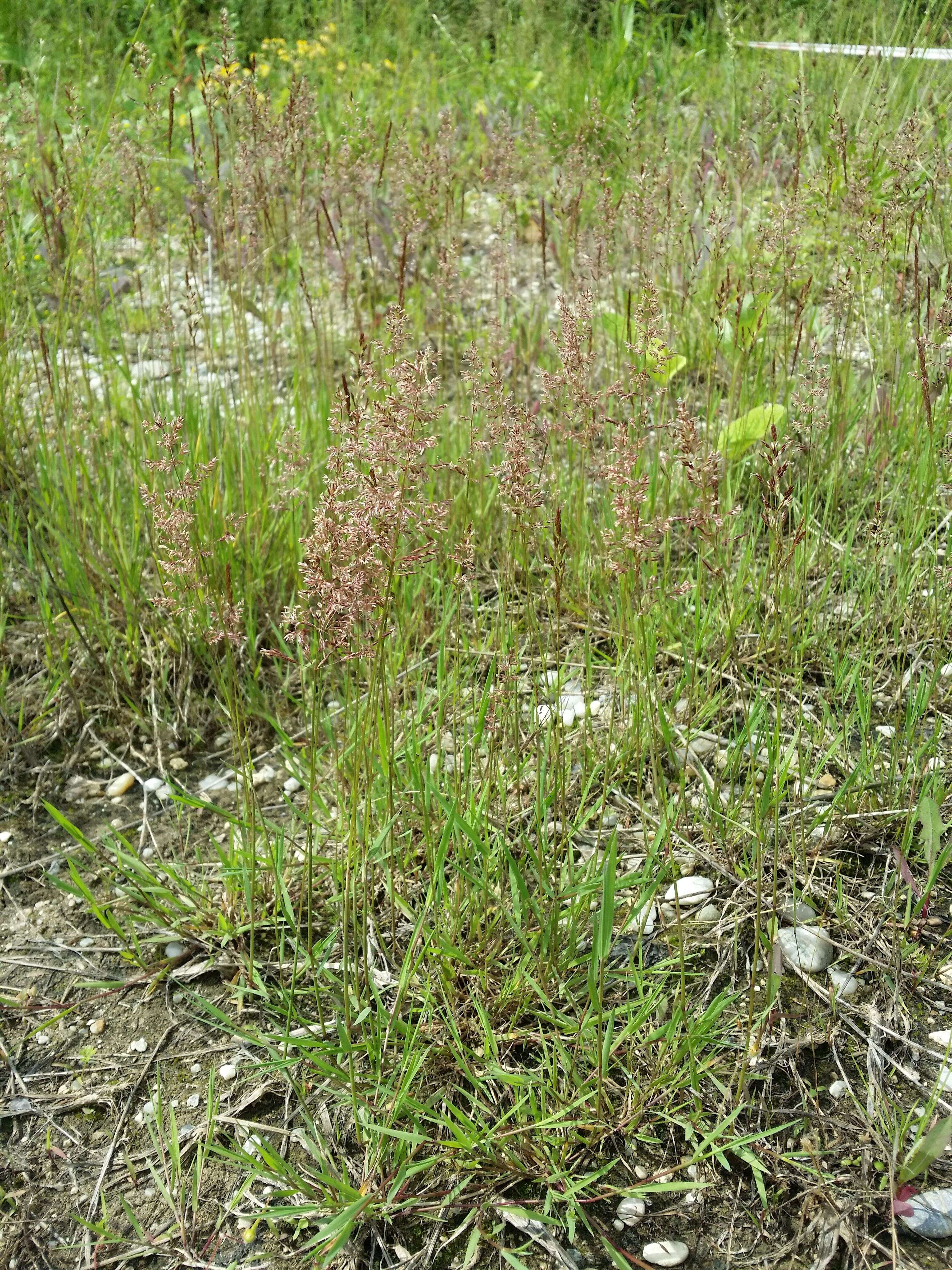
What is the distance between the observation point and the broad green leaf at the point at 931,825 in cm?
166

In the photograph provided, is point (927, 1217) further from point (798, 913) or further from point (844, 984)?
point (798, 913)

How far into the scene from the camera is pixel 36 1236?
149cm

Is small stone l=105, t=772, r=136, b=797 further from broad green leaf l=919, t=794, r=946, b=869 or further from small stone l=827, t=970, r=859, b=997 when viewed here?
broad green leaf l=919, t=794, r=946, b=869

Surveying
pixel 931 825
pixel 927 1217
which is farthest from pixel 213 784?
pixel 927 1217

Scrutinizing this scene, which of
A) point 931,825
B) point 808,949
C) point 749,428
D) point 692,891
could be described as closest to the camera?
point 931,825

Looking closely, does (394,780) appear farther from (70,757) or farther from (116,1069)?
(70,757)

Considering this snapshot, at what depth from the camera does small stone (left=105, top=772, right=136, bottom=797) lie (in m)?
2.34

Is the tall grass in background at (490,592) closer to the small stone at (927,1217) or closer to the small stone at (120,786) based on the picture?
the small stone at (120,786)

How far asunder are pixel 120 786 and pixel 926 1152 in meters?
1.73

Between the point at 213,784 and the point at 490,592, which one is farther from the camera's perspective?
the point at 490,592

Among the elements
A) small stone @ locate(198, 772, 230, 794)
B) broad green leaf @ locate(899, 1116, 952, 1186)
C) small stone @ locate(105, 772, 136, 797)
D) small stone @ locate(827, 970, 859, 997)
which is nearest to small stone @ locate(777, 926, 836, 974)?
small stone @ locate(827, 970, 859, 997)

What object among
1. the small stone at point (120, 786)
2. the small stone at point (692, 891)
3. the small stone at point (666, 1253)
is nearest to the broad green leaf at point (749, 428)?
the small stone at point (692, 891)

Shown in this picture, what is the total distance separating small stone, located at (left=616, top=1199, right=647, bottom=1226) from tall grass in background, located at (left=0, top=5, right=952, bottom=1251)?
0.15 feet

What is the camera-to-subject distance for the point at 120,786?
234 centimetres
